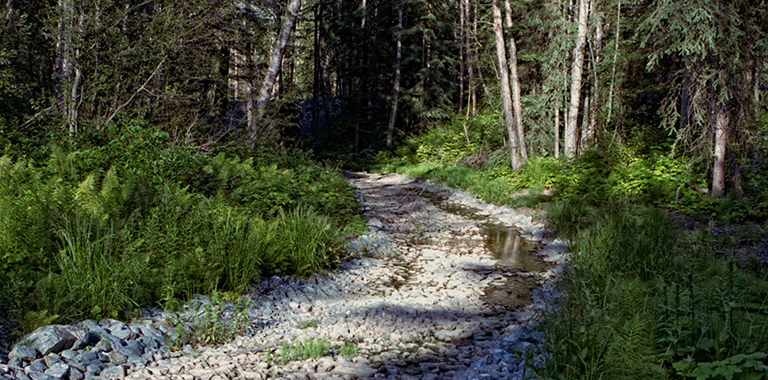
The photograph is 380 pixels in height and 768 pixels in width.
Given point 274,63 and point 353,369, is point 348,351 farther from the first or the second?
point 274,63

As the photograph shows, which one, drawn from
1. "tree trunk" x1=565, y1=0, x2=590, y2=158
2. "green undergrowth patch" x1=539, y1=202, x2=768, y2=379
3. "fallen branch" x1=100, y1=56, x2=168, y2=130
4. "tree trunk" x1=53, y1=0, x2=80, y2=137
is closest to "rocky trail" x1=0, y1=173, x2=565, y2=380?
"green undergrowth patch" x1=539, y1=202, x2=768, y2=379

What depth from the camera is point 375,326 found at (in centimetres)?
475

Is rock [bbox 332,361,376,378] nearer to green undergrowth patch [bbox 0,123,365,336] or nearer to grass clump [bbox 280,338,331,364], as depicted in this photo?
grass clump [bbox 280,338,331,364]

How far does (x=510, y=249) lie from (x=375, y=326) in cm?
452

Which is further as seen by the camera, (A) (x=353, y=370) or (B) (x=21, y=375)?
(A) (x=353, y=370)

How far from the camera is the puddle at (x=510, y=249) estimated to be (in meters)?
7.32

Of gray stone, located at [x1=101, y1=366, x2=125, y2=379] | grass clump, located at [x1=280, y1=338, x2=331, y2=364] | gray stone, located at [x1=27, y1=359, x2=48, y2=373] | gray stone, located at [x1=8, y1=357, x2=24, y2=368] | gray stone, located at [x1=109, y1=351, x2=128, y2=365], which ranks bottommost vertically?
grass clump, located at [x1=280, y1=338, x2=331, y2=364]

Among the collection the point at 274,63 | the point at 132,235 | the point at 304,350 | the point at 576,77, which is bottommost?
the point at 304,350

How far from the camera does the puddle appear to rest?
24.0ft

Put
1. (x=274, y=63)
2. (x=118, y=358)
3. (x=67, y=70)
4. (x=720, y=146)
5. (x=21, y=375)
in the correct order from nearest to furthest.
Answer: (x=21, y=375) → (x=118, y=358) → (x=67, y=70) → (x=720, y=146) → (x=274, y=63)

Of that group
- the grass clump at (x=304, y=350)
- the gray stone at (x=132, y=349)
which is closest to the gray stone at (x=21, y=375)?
the gray stone at (x=132, y=349)

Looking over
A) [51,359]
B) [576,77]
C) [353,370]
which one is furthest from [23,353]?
[576,77]

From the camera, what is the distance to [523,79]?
62.8 feet

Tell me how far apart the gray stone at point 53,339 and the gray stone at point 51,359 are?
0.05 meters
